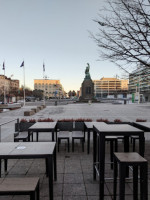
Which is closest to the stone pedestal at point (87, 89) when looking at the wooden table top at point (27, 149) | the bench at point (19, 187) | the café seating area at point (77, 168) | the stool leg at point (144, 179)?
the café seating area at point (77, 168)

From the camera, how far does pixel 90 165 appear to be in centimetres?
534

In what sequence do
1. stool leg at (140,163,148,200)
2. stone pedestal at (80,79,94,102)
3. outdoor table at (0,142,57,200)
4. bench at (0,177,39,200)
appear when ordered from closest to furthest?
bench at (0,177,39,200)
stool leg at (140,163,148,200)
outdoor table at (0,142,57,200)
stone pedestal at (80,79,94,102)

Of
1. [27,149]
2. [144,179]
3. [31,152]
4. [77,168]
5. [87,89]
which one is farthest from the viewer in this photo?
[87,89]

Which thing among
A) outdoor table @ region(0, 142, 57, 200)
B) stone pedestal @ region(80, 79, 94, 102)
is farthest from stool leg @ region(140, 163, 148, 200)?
stone pedestal @ region(80, 79, 94, 102)

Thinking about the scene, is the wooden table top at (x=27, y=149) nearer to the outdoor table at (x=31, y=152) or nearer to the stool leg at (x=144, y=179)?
the outdoor table at (x=31, y=152)

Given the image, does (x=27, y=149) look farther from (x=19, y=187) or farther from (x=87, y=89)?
(x=87, y=89)

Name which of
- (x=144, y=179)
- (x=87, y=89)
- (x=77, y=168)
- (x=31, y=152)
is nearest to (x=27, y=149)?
(x=31, y=152)

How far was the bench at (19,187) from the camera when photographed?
8.73ft

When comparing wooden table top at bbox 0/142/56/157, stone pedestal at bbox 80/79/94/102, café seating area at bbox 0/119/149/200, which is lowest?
café seating area at bbox 0/119/149/200

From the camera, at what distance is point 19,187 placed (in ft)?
9.04

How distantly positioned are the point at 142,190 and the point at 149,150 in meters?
4.10

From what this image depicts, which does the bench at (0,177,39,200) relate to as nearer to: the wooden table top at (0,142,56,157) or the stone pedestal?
the wooden table top at (0,142,56,157)

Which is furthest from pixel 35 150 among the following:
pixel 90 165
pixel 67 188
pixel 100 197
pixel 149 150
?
pixel 149 150

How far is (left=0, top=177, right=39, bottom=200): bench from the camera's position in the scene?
2.66m
